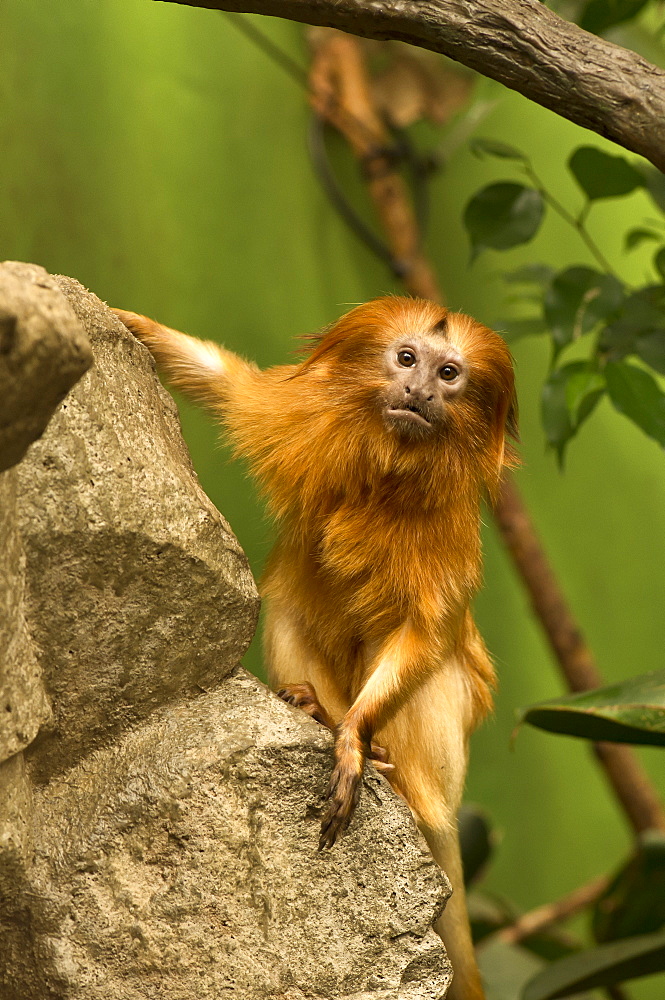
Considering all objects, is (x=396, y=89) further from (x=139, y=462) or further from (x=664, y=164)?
(x=139, y=462)

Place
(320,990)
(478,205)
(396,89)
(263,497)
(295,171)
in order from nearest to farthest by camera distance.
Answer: (320,990)
(263,497)
(478,205)
(295,171)
(396,89)

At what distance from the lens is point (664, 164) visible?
60.1 inches

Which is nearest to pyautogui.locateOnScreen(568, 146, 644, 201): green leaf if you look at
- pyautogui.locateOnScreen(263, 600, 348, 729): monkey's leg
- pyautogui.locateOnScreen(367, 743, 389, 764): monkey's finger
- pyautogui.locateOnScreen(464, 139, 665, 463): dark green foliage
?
pyautogui.locateOnScreen(464, 139, 665, 463): dark green foliage

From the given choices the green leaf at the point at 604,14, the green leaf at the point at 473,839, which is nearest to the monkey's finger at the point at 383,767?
the green leaf at the point at 473,839

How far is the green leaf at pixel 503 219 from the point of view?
214 cm

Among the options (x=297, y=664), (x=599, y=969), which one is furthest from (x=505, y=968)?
(x=297, y=664)

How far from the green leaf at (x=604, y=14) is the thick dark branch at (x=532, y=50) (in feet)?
2.50

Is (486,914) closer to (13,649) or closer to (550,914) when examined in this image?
(550,914)

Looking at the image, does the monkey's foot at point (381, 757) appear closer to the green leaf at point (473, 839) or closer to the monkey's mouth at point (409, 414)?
the monkey's mouth at point (409, 414)

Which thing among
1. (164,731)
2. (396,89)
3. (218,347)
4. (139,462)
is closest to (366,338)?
(218,347)

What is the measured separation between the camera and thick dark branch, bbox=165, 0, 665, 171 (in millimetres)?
1450

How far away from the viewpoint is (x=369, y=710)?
1.47 m

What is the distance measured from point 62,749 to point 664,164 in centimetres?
119

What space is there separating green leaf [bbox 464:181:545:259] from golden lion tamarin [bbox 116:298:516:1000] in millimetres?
578
